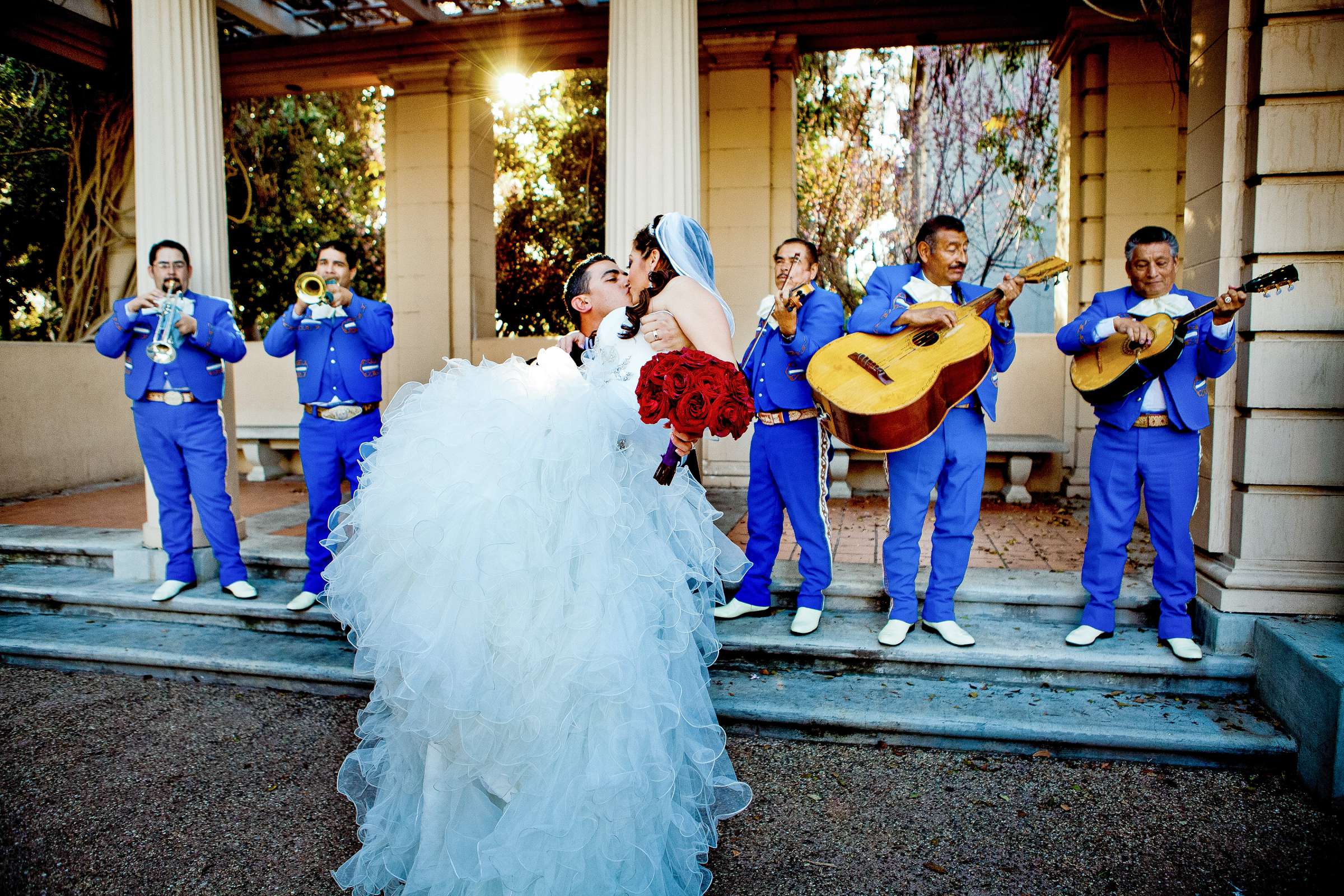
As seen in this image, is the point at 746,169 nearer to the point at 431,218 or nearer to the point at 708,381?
the point at 431,218

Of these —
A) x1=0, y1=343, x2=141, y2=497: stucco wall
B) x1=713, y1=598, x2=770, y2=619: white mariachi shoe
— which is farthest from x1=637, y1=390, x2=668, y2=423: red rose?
x1=0, y1=343, x2=141, y2=497: stucco wall

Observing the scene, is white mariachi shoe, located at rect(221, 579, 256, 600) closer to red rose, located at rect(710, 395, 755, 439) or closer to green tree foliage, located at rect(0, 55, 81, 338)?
red rose, located at rect(710, 395, 755, 439)

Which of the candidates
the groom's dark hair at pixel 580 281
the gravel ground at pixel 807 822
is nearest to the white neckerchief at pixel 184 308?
the gravel ground at pixel 807 822

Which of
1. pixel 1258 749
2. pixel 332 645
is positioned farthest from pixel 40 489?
pixel 1258 749

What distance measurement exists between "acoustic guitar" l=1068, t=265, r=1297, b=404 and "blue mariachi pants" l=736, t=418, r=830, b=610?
124 cm

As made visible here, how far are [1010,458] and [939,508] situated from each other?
3697mm

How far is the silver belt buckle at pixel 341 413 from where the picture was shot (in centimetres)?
476

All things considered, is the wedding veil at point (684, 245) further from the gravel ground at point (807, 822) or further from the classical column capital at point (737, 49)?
the classical column capital at point (737, 49)

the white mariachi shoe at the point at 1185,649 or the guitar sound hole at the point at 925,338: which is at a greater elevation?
the guitar sound hole at the point at 925,338

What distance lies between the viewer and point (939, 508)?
4035 mm

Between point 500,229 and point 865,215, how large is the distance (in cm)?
575

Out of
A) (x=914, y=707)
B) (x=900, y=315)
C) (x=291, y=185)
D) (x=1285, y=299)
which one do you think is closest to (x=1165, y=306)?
(x=1285, y=299)

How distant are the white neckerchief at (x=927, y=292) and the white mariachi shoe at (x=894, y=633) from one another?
1.53 m

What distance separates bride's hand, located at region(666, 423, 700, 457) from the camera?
7.07 ft
